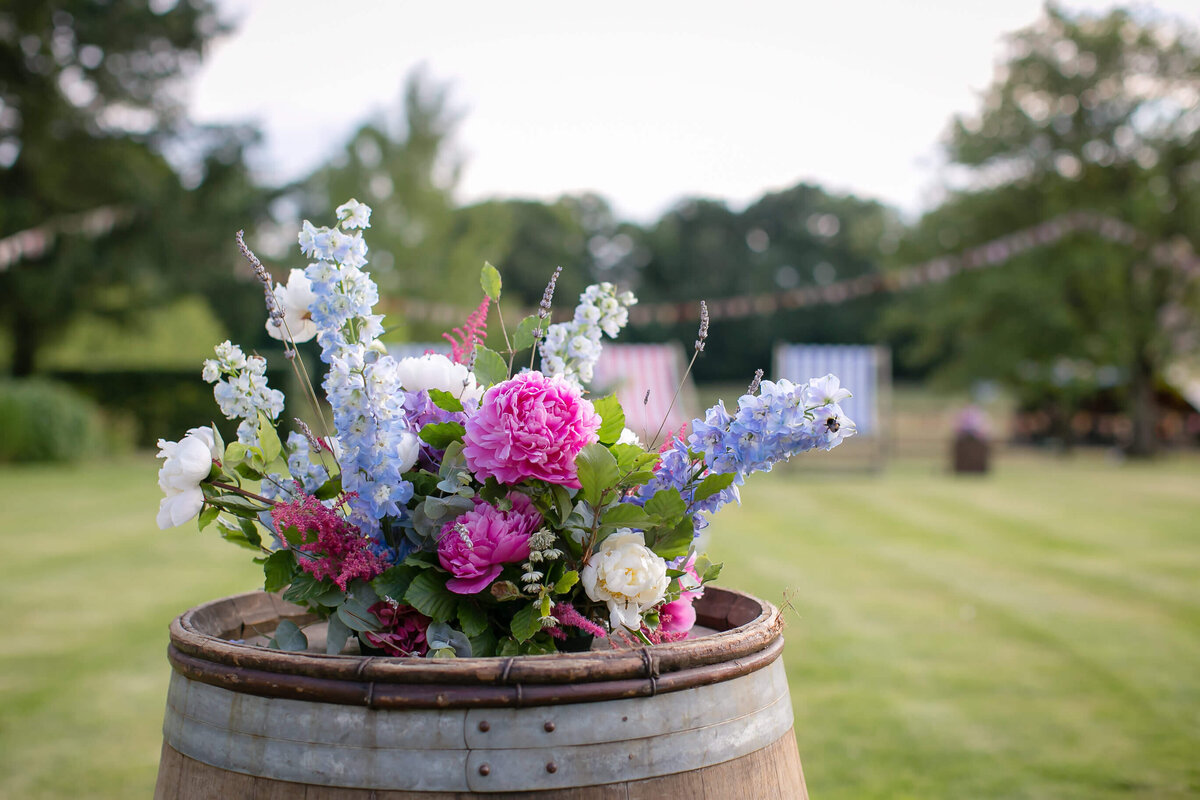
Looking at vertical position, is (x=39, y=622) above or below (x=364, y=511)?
below

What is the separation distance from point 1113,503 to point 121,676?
816cm

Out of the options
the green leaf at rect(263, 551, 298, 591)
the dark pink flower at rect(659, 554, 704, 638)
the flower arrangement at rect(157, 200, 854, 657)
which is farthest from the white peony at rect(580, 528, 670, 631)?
the green leaf at rect(263, 551, 298, 591)

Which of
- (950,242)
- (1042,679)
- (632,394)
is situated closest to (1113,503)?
(632,394)

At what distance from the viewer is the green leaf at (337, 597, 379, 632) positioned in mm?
1067

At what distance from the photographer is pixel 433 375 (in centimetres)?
114

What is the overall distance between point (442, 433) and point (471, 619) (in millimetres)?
200

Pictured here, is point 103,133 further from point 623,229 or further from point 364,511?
point 623,229

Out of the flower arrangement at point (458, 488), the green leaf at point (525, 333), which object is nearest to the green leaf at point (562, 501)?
the flower arrangement at point (458, 488)

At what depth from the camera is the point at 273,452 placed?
3.83 ft

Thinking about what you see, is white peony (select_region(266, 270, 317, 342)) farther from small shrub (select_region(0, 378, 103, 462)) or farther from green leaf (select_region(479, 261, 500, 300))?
small shrub (select_region(0, 378, 103, 462))

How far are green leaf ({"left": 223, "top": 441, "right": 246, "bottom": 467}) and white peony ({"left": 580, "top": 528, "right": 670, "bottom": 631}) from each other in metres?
0.42

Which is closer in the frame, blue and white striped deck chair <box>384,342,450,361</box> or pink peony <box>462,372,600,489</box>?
pink peony <box>462,372,600,489</box>

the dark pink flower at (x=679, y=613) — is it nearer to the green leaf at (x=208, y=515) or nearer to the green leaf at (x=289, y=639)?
the green leaf at (x=289, y=639)

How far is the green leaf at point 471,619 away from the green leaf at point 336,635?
0.14m
